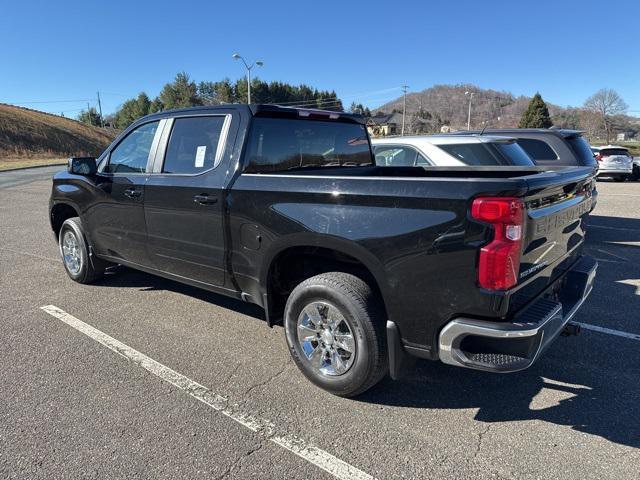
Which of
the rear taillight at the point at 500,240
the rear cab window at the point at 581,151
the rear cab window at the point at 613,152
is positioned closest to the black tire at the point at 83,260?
the rear taillight at the point at 500,240

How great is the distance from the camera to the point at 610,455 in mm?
2467

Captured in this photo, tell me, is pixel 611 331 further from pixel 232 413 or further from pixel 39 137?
pixel 39 137

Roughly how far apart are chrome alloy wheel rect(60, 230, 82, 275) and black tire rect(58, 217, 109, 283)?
12 millimetres

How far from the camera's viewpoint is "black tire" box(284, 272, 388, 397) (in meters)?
2.81

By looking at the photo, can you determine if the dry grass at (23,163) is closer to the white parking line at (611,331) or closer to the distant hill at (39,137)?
the distant hill at (39,137)

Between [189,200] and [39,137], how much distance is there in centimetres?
6456

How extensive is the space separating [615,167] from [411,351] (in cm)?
1999

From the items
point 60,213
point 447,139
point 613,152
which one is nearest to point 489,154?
point 447,139

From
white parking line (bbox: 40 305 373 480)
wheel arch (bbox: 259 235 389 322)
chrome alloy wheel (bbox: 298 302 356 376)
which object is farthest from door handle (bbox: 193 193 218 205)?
white parking line (bbox: 40 305 373 480)

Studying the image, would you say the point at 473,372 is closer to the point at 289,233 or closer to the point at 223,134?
the point at 289,233

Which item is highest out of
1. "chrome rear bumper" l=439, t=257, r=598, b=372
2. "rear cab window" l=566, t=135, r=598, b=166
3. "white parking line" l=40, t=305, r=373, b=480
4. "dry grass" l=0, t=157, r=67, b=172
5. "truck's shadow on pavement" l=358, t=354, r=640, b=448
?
"rear cab window" l=566, t=135, r=598, b=166

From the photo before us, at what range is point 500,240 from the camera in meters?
2.31

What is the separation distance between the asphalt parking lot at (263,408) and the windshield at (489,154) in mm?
2075

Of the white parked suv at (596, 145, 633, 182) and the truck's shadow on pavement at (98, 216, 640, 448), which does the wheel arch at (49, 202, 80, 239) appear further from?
the white parked suv at (596, 145, 633, 182)
